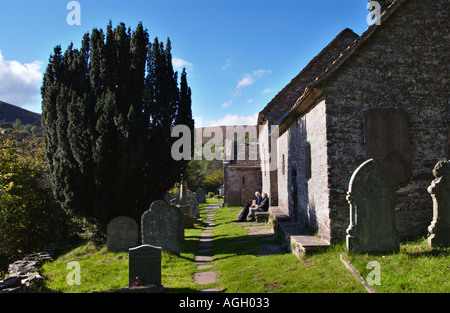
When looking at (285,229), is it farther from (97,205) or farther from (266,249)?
(97,205)

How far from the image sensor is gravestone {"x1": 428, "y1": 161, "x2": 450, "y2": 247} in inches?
279

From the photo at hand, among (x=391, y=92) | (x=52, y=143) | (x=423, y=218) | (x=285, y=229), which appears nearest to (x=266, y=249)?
(x=285, y=229)

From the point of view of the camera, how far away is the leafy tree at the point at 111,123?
36.5 feet

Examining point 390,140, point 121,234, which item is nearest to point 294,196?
point 390,140

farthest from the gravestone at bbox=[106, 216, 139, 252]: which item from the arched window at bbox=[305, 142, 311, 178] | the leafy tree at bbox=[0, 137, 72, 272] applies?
the arched window at bbox=[305, 142, 311, 178]

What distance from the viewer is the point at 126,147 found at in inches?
438

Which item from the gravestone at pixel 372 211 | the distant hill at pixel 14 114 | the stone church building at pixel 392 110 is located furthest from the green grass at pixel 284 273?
the distant hill at pixel 14 114

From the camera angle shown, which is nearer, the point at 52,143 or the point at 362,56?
the point at 362,56

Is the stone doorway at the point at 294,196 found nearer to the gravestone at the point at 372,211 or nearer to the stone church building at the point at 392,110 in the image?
the stone church building at the point at 392,110

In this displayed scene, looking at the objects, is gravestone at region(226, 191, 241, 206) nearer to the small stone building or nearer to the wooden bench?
the small stone building

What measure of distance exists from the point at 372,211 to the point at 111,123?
28.5ft

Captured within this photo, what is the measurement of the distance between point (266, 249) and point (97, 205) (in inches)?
237

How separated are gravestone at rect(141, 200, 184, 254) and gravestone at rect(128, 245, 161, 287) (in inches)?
114
